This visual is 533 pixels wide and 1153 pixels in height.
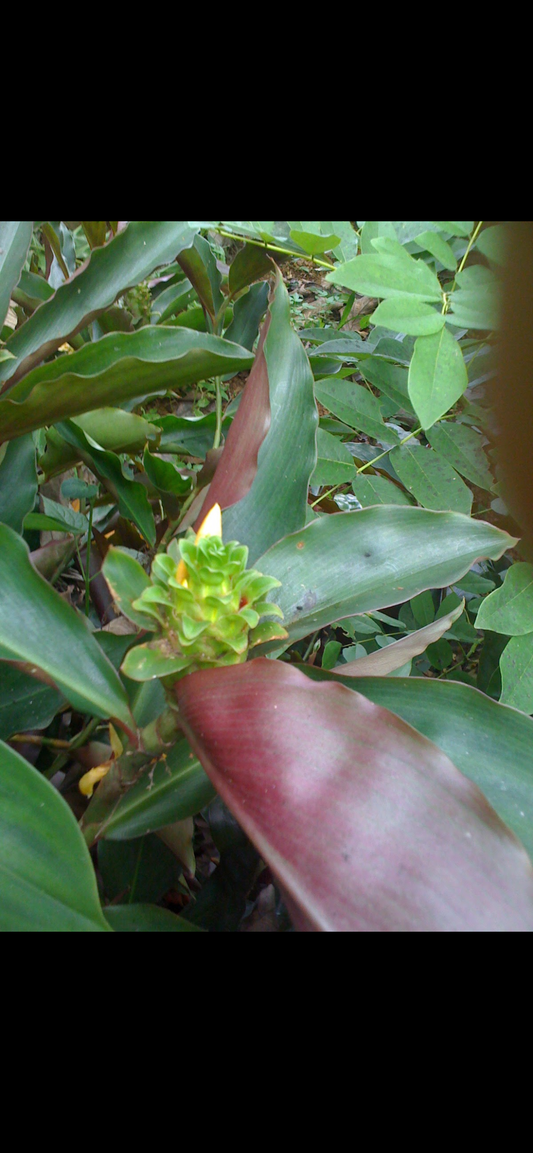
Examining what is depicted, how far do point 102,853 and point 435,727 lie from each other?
0.41 meters

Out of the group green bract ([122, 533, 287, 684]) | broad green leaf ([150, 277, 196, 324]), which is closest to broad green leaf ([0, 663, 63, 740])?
green bract ([122, 533, 287, 684])

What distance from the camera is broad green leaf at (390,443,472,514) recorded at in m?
0.89

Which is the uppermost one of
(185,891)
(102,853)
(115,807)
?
(115,807)

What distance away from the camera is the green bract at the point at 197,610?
480 mm

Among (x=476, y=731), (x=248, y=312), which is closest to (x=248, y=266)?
(x=248, y=312)

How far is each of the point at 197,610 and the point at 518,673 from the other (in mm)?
448

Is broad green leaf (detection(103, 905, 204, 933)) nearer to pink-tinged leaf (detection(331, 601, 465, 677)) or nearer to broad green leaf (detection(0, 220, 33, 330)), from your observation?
pink-tinged leaf (detection(331, 601, 465, 677))

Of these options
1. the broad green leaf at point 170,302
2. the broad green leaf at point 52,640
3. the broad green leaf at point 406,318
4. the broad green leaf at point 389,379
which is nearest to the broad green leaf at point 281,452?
the broad green leaf at point 406,318

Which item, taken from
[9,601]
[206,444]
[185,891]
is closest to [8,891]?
[9,601]

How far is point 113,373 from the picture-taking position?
25.5 inches

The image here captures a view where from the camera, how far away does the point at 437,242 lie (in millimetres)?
801

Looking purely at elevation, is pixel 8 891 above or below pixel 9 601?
below

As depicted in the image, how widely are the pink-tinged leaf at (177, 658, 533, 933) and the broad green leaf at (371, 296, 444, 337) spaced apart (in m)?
0.48
